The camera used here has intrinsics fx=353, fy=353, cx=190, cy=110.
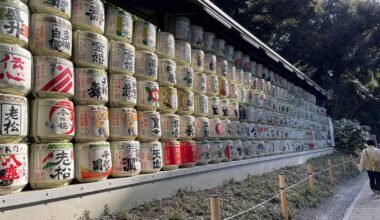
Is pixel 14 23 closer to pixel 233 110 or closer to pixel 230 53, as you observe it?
pixel 233 110

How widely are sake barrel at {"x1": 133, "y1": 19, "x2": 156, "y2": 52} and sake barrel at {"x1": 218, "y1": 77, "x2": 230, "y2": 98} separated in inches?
111

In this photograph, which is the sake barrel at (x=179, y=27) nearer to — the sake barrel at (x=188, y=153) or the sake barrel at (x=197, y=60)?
the sake barrel at (x=197, y=60)

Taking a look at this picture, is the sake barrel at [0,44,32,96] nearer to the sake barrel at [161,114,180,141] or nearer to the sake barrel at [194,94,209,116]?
the sake barrel at [161,114,180,141]

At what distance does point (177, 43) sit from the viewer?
7.07m

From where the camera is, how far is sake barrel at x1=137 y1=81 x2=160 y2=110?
18.8ft

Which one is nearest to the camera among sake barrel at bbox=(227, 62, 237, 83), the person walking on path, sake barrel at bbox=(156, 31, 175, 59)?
sake barrel at bbox=(156, 31, 175, 59)

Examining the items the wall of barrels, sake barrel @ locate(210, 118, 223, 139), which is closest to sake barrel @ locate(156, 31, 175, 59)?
the wall of barrels

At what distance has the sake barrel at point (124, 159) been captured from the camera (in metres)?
5.08

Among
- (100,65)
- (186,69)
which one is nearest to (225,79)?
(186,69)

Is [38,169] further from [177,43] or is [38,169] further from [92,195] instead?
[177,43]

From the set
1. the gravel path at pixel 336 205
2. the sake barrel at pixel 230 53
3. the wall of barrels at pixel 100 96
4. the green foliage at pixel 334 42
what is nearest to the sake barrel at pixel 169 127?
the wall of barrels at pixel 100 96

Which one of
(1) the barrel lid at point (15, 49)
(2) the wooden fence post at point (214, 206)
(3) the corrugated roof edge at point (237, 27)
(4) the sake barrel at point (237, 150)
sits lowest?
(2) the wooden fence post at point (214, 206)

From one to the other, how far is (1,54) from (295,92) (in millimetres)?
14095

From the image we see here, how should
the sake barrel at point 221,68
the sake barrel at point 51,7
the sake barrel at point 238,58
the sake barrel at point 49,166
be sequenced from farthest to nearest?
the sake barrel at point 238,58
the sake barrel at point 221,68
the sake barrel at point 51,7
the sake barrel at point 49,166
